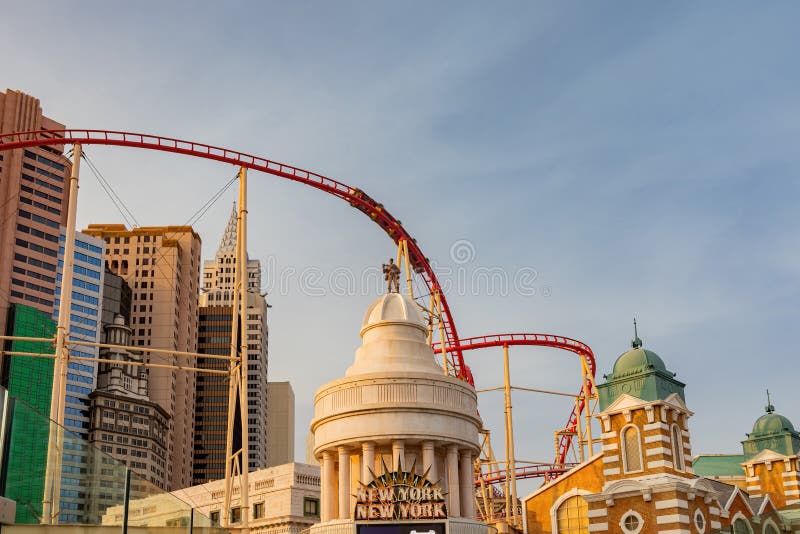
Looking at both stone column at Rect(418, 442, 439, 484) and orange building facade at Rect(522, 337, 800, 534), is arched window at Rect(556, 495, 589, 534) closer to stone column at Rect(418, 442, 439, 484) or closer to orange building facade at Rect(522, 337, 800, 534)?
orange building facade at Rect(522, 337, 800, 534)

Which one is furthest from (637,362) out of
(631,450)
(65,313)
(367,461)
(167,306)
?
(167,306)

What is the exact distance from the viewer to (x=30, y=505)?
19.4 meters

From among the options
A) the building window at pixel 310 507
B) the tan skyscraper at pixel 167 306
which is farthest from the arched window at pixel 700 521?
the tan skyscraper at pixel 167 306

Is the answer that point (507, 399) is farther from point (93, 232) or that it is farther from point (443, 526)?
point (93, 232)

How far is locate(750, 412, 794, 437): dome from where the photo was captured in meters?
61.7

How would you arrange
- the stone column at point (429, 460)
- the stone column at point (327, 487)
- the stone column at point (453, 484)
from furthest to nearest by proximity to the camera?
the stone column at point (327, 487), the stone column at point (453, 484), the stone column at point (429, 460)

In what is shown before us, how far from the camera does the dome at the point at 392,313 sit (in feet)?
145

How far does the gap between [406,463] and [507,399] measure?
75.8 ft

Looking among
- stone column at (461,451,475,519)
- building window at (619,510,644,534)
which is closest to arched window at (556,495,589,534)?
building window at (619,510,644,534)

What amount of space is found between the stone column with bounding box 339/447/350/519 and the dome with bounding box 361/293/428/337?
6.69 m

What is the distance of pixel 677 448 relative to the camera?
50.5 meters

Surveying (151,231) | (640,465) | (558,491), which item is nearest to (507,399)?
(558,491)

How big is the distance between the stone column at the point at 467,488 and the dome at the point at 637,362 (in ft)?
45.6

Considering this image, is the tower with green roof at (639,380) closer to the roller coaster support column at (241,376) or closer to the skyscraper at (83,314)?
the roller coaster support column at (241,376)
